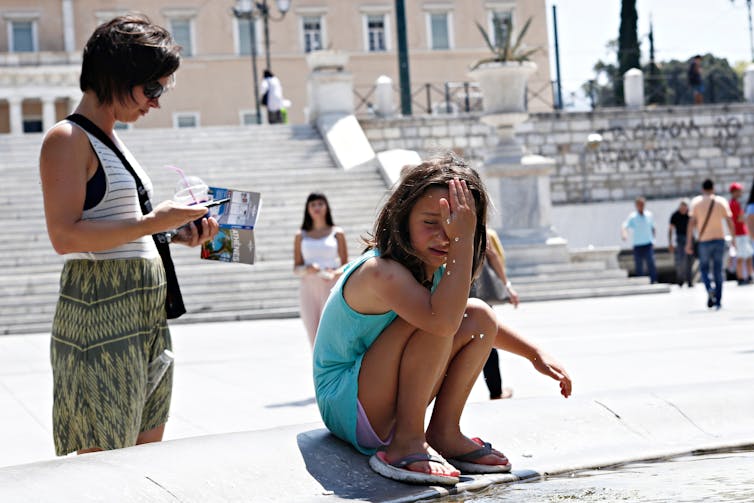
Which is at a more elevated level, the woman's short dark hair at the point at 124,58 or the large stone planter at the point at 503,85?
the large stone planter at the point at 503,85

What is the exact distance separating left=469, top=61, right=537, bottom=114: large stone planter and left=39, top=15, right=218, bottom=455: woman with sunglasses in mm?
16134

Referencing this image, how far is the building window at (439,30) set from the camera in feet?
171

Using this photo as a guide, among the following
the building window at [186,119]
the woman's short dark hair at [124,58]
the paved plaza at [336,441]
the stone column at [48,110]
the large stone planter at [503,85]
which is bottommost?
the paved plaza at [336,441]

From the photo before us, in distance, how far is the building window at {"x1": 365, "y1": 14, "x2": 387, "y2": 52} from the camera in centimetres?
5159

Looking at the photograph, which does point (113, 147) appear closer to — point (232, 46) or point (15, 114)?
point (15, 114)

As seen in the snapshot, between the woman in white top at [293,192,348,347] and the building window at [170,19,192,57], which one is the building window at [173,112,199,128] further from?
the woman in white top at [293,192,348,347]

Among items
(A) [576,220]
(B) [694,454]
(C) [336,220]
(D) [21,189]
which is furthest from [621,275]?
(B) [694,454]

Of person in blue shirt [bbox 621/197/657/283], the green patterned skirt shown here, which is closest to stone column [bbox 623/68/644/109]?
person in blue shirt [bbox 621/197/657/283]

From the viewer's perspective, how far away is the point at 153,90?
3.81m

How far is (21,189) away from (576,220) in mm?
14776

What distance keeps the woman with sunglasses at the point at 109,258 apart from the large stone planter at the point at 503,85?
635 inches

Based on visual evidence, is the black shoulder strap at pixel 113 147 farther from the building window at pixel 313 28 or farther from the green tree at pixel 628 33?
the building window at pixel 313 28

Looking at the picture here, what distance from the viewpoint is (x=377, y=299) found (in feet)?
13.5

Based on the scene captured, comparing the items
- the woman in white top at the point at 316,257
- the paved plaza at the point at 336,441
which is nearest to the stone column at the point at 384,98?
the paved plaza at the point at 336,441
